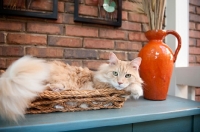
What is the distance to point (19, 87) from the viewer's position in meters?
0.62

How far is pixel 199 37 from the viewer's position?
1.76m

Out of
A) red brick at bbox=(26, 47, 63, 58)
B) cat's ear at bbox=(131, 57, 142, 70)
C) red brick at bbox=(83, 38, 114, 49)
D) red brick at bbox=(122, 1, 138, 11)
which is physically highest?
red brick at bbox=(122, 1, 138, 11)

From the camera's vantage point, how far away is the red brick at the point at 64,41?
49.7 inches

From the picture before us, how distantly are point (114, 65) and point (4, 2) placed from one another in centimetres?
87

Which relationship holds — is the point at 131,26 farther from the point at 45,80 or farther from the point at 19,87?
the point at 19,87

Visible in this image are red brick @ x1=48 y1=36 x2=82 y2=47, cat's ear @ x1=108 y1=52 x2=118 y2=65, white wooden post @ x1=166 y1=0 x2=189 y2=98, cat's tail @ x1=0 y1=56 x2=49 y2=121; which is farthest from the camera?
white wooden post @ x1=166 y1=0 x2=189 y2=98

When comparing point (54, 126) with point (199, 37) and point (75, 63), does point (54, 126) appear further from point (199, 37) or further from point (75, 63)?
point (199, 37)

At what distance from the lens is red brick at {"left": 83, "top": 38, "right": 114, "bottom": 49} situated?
1.37 m

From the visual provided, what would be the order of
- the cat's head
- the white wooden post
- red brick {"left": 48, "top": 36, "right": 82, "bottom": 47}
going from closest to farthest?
the cat's head < red brick {"left": 48, "top": 36, "right": 82, "bottom": 47} < the white wooden post

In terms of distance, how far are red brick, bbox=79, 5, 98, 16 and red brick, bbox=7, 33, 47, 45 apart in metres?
0.36

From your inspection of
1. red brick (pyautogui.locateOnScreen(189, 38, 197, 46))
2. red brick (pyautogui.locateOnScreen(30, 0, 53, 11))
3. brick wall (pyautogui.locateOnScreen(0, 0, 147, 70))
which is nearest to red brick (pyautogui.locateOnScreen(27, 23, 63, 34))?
brick wall (pyautogui.locateOnScreen(0, 0, 147, 70))

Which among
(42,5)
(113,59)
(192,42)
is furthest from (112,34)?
(192,42)

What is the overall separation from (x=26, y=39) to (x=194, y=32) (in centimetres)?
164

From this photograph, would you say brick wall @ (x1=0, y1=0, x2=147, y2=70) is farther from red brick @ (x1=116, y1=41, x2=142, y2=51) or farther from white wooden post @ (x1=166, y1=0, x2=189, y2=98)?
white wooden post @ (x1=166, y1=0, x2=189, y2=98)
